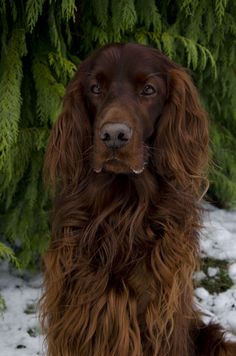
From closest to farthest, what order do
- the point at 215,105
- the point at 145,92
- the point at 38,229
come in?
A: the point at 145,92 → the point at 38,229 → the point at 215,105

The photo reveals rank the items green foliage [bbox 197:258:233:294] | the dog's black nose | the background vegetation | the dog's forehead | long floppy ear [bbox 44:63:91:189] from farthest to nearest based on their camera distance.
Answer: green foliage [bbox 197:258:233:294] < the background vegetation < long floppy ear [bbox 44:63:91:189] < the dog's forehead < the dog's black nose

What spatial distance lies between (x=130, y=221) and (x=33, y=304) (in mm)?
1456

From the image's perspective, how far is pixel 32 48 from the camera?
3566 millimetres

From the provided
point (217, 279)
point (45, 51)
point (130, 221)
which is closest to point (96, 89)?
point (130, 221)

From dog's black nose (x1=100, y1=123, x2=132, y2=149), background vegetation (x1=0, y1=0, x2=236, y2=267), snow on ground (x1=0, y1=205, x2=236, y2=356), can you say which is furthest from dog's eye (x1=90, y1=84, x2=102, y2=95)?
snow on ground (x1=0, y1=205, x2=236, y2=356)

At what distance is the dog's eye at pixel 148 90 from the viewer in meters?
2.45

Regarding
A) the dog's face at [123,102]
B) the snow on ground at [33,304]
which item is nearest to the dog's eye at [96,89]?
the dog's face at [123,102]

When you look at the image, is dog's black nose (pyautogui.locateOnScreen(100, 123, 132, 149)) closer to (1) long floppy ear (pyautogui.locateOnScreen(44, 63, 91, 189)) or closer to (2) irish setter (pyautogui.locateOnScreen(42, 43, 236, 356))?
(2) irish setter (pyautogui.locateOnScreen(42, 43, 236, 356))

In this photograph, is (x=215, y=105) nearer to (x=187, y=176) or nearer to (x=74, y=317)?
(x=187, y=176)

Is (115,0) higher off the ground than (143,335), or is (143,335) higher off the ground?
(115,0)

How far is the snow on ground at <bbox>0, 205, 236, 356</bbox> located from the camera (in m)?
3.36

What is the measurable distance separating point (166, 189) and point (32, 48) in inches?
57.7

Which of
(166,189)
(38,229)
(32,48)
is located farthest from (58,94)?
(166,189)

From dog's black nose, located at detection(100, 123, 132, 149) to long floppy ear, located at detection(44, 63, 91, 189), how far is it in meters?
0.35
